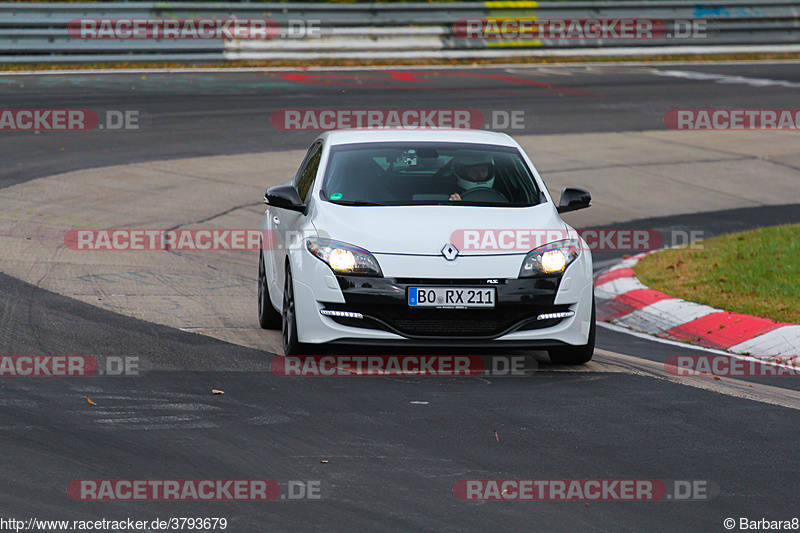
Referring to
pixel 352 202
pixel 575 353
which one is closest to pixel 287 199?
pixel 352 202

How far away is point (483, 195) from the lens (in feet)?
26.8

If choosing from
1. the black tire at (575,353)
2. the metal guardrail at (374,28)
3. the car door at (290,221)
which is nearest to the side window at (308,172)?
the car door at (290,221)

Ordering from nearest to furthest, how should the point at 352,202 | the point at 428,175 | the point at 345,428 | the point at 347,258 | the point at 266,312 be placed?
the point at 345,428, the point at 347,258, the point at 352,202, the point at 428,175, the point at 266,312

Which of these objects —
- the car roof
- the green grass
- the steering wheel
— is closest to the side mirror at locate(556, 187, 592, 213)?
the steering wheel

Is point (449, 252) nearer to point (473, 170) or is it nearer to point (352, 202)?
point (352, 202)

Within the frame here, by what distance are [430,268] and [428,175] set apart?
132 cm

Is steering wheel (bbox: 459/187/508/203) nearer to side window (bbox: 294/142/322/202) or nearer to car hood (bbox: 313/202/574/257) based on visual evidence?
car hood (bbox: 313/202/574/257)

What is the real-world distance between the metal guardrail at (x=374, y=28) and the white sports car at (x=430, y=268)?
Answer: 54.4ft

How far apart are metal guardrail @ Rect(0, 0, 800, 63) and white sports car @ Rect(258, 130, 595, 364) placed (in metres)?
16.6

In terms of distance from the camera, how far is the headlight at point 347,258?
23.9 feet

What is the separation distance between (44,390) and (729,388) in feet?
13.5

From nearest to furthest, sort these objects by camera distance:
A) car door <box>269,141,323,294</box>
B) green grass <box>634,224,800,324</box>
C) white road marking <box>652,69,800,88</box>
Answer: car door <box>269,141,323,294</box>
green grass <box>634,224,800,324</box>
white road marking <box>652,69,800,88</box>

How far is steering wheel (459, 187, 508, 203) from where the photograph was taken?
8.13 m

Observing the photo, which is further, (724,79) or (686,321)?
(724,79)
